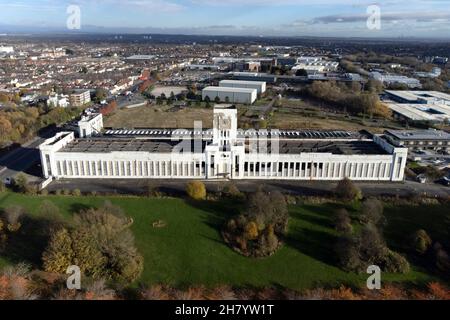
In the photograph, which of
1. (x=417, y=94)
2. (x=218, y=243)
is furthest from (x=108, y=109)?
(x=417, y=94)

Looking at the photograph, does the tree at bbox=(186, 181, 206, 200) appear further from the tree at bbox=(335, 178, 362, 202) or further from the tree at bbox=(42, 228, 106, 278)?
the tree at bbox=(335, 178, 362, 202)

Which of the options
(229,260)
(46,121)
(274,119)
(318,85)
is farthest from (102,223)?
(318,85)

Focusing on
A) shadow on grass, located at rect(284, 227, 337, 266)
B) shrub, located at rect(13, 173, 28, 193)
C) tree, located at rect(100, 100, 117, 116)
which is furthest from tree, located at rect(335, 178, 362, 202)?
tree, located at rect(100, 100, 117, 116)

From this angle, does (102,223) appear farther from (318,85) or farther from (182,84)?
(182,84)

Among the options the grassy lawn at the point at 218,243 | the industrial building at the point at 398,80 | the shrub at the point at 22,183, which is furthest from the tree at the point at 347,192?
the industrial building at the point at 398,80

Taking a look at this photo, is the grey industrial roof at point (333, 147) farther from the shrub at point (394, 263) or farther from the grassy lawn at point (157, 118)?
the grassy lawn at point (157, 118)

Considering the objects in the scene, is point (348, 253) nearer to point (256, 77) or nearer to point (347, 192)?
point (347, 192)
